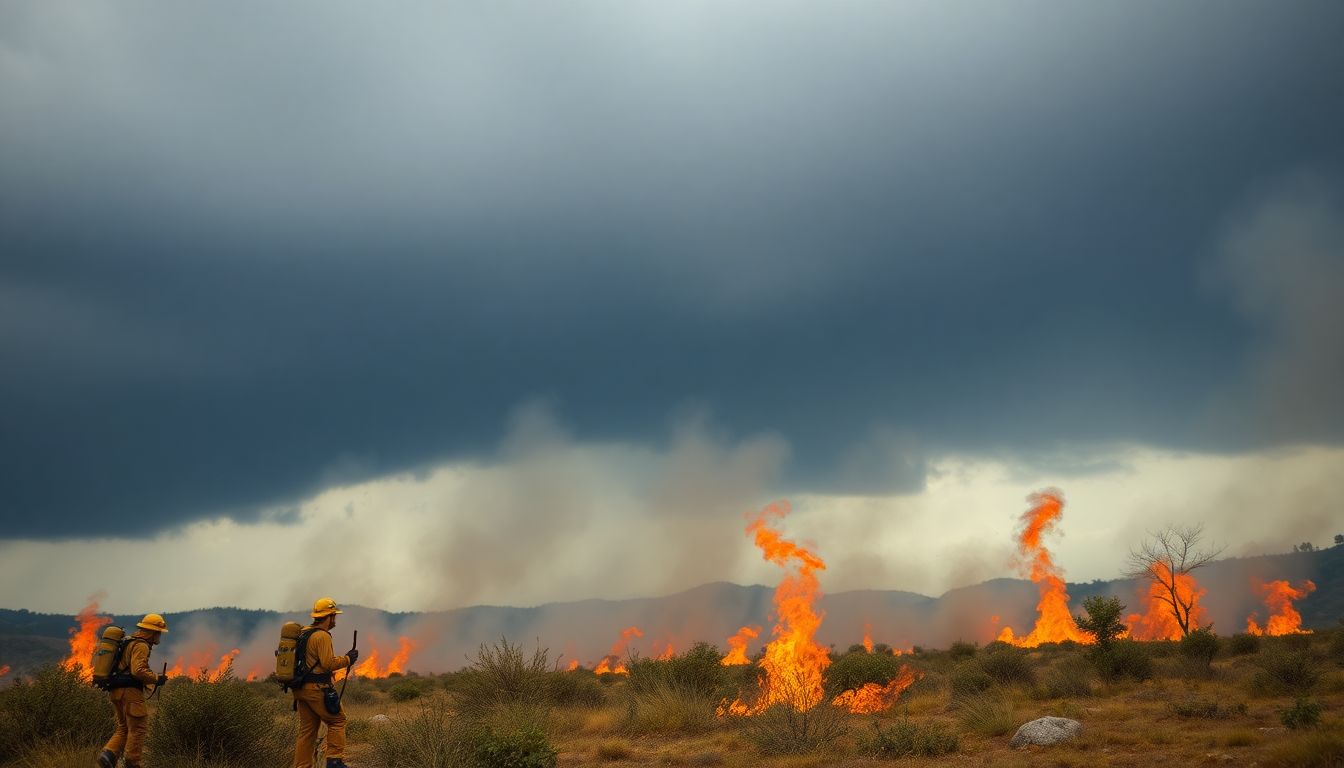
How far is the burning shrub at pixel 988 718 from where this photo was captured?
52.4ft

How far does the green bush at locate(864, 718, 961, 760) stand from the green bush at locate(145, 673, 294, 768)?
11.0 metres

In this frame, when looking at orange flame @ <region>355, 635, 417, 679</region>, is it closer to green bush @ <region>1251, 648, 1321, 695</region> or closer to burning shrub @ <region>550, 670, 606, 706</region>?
burning shrub @ <region>550, 670, 606, 706</region>

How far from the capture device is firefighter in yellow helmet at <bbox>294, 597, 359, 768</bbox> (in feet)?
37.5

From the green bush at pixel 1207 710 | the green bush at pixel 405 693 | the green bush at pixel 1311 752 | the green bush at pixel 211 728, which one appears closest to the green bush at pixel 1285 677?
the green bush at pixel 1207 710

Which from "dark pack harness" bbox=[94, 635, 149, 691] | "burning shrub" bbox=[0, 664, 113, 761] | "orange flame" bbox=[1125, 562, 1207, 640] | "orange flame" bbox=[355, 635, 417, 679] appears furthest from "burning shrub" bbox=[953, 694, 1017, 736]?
"orange flame" bbox=[355, 635, 417, 679]

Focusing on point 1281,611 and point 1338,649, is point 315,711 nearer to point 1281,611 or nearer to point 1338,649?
point 1338,649

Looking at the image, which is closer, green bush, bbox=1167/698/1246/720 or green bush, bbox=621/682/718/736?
green bush, bbox=1167/698/1246/720

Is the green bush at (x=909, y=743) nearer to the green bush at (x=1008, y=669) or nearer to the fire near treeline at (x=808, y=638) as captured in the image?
the fire near treeline at (x=808, y=638)

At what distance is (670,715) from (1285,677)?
1544cm

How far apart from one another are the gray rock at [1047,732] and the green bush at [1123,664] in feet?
35.9

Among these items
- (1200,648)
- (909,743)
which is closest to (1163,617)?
(1200,648)

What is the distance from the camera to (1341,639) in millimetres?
27375

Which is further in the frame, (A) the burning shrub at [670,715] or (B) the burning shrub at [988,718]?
(A) the burning shrub at [670,715]

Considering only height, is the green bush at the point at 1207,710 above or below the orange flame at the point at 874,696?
above
